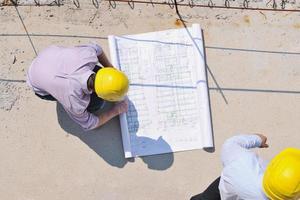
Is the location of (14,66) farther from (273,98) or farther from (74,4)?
(273,98)

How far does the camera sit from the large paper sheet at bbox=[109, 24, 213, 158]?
2.74 meters

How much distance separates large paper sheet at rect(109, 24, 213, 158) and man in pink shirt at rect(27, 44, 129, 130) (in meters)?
0.31

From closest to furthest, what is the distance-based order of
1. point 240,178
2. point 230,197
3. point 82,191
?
point 240,178
point 230,197
point 82,191

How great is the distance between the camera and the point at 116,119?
2.76 meters

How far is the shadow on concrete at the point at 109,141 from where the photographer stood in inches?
108

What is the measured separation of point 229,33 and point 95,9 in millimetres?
795

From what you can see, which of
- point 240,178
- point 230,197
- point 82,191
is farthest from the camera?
point 82,191

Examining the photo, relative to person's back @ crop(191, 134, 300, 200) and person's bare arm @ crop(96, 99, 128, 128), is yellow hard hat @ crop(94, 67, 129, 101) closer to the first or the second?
person's bare arm @ crop(96, 99, 128, 128)

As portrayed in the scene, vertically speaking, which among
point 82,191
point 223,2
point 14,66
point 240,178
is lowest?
point 82,191

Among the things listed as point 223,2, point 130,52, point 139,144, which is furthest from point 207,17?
point 139,144

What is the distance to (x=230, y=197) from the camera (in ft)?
6.80

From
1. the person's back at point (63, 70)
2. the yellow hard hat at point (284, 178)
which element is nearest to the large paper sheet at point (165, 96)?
the person's back at point (63, 70)

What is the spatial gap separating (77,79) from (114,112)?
1.49 feet

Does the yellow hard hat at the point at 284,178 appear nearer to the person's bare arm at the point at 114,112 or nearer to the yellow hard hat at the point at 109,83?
the yellow hard hat at the point at 109,83
